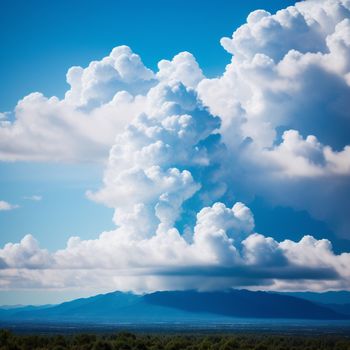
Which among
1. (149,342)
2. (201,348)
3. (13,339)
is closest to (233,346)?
(201,348)

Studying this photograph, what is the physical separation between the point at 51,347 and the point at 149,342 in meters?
16.4

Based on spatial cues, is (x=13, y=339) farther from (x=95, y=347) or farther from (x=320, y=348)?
(x=320, y=348)

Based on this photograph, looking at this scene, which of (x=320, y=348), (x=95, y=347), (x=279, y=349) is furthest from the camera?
(x=320, y=348)

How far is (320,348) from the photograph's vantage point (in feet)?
352

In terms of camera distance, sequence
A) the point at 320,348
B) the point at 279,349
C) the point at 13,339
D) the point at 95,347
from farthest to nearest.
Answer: the point at 320,348 → the point at 279,349 → the point at 13,339 → the point at 95,347

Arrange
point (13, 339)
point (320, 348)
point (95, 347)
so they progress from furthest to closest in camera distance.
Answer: point (320, 348), point (13, 339), point (95, 347)

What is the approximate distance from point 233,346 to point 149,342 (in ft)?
42.1

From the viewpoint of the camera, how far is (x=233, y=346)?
90.8m

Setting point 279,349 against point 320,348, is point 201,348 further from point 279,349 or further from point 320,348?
point 320,348

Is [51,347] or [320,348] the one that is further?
[320,348]

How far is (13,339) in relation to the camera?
88.8 metres

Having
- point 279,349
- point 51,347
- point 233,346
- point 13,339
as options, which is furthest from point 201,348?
point 13,339

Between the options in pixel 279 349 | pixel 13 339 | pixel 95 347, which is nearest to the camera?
pixel 95 347

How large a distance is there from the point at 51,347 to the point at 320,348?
48.2m
